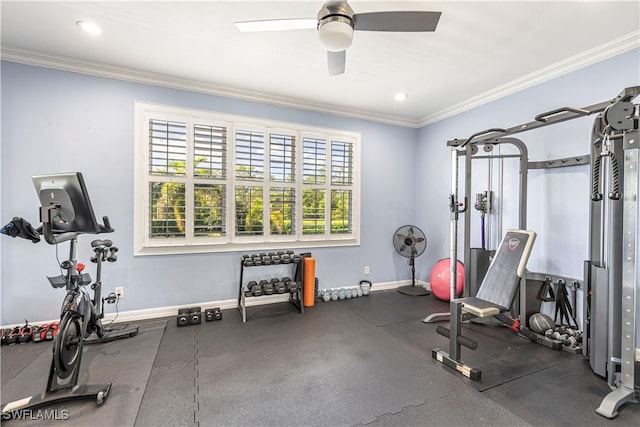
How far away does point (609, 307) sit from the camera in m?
2.06

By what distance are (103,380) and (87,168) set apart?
7.24 ft

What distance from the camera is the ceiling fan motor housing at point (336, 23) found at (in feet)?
5.79

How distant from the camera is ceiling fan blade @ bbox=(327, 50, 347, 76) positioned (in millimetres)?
2186

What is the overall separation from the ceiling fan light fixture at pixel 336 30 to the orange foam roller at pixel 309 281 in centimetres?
268

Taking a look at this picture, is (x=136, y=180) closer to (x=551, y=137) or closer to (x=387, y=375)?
(x=387, y=375)

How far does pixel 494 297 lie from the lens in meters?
2.47

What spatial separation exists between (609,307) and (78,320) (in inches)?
150

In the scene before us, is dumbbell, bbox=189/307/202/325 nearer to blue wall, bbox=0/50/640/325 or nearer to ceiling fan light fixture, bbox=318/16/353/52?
blue wall, bbox=0/50/640/325

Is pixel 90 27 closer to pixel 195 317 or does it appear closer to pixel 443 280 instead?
pixel 195 317

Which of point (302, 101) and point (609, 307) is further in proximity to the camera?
point (302, 101)

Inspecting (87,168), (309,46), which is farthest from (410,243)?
(87,168)

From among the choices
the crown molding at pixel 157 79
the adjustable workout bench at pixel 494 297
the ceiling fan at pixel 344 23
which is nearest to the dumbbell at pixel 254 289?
the adjustable workout bench at pixel 494 297

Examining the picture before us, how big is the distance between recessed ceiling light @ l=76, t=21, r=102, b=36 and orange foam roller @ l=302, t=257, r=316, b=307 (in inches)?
124

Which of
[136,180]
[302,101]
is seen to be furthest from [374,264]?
[136,180]
